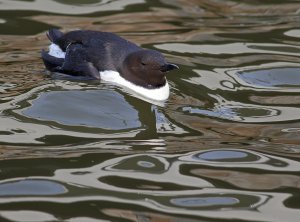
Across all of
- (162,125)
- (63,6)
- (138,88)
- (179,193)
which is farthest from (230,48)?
(179,193)

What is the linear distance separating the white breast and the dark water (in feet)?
0.35

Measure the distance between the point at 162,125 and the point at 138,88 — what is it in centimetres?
106

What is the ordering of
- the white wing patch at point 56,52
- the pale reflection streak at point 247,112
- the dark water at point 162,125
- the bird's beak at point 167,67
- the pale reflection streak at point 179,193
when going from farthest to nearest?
the white wing patch at point 56,52, the bird's beak at point 167,67, the pale reflection streak at point 247,112, the dark water at point 162,125, the pale reflection streak at point 179,193

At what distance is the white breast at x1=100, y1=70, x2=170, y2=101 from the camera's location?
9500mm

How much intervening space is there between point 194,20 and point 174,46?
4.23ft

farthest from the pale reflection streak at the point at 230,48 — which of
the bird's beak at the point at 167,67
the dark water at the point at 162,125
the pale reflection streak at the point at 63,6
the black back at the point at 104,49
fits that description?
the bird's beak at the point at 167,67

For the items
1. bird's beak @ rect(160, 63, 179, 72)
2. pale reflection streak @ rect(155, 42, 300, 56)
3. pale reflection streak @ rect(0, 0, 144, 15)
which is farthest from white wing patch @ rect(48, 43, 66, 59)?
pale reflection streak @ rect(0, 0, 144, 15)

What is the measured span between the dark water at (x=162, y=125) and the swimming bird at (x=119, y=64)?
0.20 meters

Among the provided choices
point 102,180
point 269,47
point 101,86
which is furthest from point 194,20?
point 102,180

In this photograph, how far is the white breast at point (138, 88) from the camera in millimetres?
9500

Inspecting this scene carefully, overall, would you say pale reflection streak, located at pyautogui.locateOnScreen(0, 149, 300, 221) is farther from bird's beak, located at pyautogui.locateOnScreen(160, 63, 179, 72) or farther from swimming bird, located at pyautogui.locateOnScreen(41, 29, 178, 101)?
swimming bird, located at pyautogui.locateOnScreen(41, 29, 178, 101)

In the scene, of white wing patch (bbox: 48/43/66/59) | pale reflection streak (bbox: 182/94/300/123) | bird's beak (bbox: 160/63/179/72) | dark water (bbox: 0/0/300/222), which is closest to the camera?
dark water (bbox: 0/0/300/222)

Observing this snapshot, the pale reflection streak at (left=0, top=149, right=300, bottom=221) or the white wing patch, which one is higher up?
the white wing patch

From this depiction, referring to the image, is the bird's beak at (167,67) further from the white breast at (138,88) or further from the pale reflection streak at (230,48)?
the pale reflection streak at (230,48)
